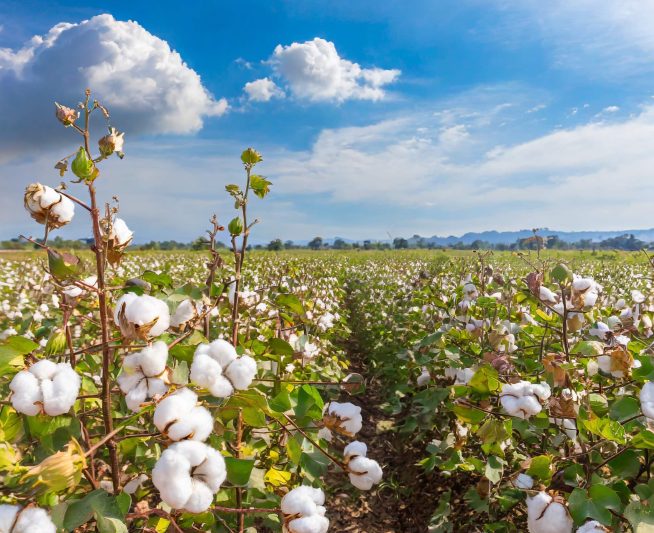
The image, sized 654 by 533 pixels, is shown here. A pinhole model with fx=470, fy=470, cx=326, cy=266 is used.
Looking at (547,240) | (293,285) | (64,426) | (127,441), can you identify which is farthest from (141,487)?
(293,285)

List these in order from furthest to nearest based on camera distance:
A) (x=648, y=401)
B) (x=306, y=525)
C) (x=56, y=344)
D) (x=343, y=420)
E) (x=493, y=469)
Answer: (x=493, y=469)
(x=343, y=420)
(x=648, y=401)
(x=56, y=344)
(x=306, y=525)

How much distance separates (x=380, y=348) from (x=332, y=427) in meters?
5.94

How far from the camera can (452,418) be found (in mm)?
3980

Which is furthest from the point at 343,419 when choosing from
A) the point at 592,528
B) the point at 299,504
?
the point at 592,528

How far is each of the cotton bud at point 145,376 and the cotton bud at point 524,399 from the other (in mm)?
1166

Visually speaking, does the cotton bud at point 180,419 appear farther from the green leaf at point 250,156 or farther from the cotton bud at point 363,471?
the green leaf at point 250,156

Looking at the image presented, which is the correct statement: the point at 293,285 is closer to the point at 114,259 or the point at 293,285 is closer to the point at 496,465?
the point at 496,465

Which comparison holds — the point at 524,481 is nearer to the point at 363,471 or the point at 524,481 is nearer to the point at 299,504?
the point at 363,471

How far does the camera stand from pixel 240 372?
116cm

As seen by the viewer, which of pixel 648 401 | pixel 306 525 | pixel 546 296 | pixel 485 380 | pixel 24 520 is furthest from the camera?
pixel 546 296

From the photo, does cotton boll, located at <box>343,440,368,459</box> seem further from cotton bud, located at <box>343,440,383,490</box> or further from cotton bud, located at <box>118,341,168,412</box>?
cotton bud, located at <box>118,341,168,412</box>

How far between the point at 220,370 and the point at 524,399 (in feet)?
3.53

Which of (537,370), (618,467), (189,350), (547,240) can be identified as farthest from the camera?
(547,240)

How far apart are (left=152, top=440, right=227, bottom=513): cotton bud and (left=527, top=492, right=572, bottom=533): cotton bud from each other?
0.97 meters
